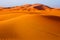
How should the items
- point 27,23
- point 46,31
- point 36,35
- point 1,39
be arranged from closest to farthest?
point 1,39 → point 36,35 → point 46,31 → point 27,23

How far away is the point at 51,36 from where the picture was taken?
17.3 feet

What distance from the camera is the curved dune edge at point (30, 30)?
16.4ft

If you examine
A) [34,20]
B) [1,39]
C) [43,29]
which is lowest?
[1,39]

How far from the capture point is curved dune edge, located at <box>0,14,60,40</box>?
5.01m

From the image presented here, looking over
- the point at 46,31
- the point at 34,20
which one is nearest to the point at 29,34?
the point at 46,31

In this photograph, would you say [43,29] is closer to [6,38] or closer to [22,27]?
[22,27]

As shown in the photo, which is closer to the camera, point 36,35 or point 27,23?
point 36,35

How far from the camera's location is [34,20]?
655 centimetres

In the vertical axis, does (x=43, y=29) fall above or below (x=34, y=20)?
below

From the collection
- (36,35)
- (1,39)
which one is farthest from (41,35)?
(1,39)

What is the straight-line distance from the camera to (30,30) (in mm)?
5500

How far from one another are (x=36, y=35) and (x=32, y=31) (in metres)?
0.31

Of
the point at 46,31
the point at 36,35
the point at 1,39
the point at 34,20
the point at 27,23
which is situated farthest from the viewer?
the point at 34,20

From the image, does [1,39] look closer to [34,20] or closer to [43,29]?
[43,29]
